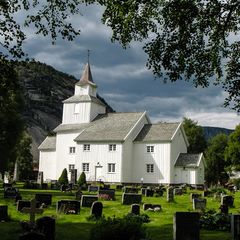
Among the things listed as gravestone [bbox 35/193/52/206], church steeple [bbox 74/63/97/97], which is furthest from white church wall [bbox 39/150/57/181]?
gravestone [bbox 35/193/52/206]

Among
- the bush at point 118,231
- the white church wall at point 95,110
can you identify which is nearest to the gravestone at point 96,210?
the bush at point 118,231

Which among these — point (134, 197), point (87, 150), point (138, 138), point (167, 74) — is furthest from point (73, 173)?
point (167, 74)

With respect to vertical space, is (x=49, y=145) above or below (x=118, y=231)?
above

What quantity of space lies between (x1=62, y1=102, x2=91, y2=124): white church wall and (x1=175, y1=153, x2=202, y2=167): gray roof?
1494 centimetres

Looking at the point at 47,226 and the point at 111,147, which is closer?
the point at 47,226

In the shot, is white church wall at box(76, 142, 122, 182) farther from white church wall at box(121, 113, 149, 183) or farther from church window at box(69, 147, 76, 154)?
church window at box(69, 147, 76, 154)

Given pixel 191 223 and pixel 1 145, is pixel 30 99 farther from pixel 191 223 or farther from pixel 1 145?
pixel 191 223

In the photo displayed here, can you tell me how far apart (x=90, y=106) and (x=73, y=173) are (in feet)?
42.7

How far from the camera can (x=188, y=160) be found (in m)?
57.4

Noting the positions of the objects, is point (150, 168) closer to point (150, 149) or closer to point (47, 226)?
point (150, 149)

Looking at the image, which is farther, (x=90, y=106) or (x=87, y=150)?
(x=90, y=106)

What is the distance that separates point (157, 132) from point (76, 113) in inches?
538

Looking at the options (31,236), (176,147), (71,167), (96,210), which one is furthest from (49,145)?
(31,236)

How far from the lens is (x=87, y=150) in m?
59.7
